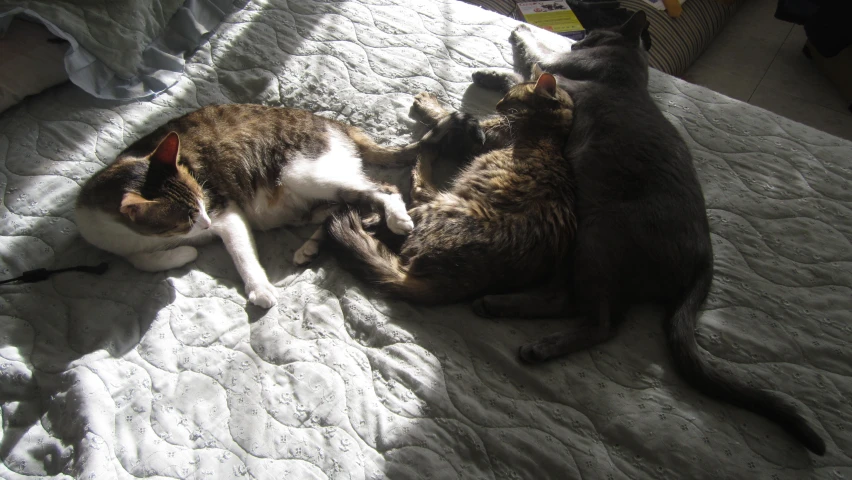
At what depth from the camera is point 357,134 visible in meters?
1.63

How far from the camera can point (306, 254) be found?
139 cm

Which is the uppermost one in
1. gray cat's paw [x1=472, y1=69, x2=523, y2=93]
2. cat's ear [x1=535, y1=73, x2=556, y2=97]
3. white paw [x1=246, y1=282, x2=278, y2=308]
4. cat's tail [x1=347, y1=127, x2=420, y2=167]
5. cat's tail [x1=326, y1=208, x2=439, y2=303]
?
cat's ear [x1=535, y1=73, x2=556, y2=97]

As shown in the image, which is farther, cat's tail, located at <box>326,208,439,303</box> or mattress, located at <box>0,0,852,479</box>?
cat's tail, located at <box>326,208,439,303</box>

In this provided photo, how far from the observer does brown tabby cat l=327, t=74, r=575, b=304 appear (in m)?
1.25

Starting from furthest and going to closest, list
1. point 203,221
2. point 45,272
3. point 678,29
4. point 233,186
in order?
point 678,29
point 233,186
point 203,221
point 45,272

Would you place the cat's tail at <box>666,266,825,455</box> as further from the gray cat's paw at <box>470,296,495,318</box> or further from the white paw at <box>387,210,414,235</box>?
the white paw at <box>387,210,414,235</box>

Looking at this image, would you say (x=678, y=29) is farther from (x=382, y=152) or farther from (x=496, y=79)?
(x=382, y=152)

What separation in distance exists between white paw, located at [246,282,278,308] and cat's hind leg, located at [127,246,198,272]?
217 millimetres

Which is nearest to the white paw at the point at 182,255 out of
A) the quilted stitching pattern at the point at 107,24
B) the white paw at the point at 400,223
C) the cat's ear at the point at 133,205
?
the cat's ear at the point at 133,205

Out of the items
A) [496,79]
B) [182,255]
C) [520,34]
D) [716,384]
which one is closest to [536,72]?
[496,79]

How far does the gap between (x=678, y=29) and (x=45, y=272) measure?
3.07 m

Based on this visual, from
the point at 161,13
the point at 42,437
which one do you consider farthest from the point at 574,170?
the point at 161,13

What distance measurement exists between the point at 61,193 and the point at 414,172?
102 centimetres

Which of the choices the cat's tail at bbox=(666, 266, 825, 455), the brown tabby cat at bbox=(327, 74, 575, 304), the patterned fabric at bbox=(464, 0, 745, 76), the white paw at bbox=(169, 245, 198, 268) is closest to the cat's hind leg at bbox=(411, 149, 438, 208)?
the brown tabby cat at bbox=(327, 74, 575, 304)
